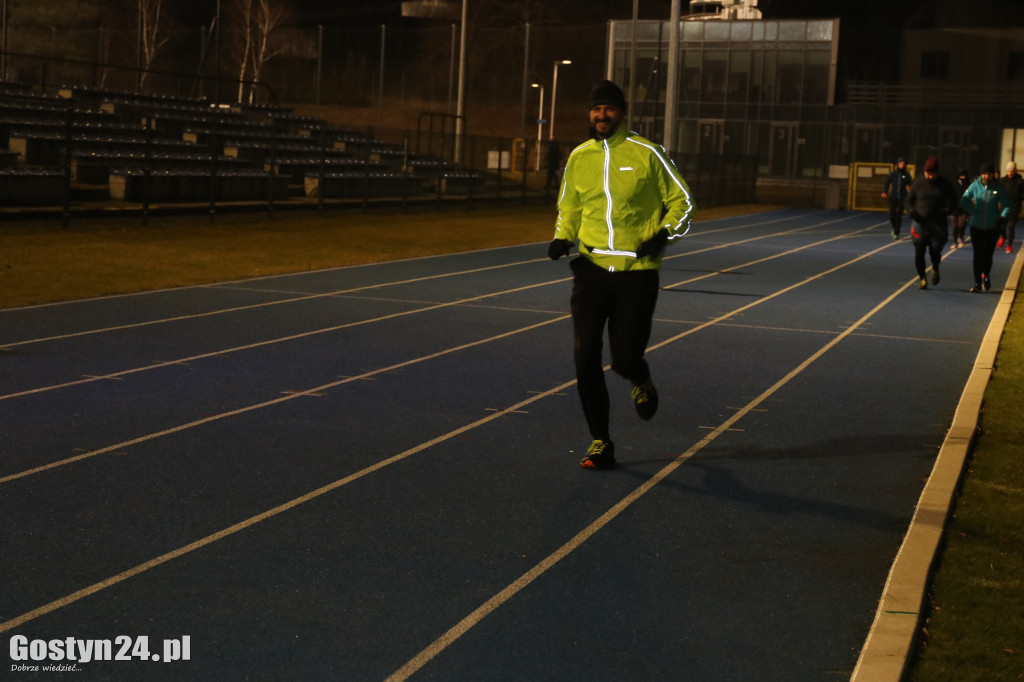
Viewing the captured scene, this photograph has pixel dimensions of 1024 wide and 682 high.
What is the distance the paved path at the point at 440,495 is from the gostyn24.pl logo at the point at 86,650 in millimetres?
18

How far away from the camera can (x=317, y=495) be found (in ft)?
22.8

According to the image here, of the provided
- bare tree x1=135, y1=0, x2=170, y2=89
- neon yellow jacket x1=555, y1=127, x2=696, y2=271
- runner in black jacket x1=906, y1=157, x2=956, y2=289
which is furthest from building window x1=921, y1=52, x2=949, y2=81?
neon yellow jacket x1=555, y1=127, x2=696, y2=271

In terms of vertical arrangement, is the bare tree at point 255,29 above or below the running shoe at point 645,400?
above

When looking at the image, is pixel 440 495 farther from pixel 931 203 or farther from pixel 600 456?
pixel 931 203

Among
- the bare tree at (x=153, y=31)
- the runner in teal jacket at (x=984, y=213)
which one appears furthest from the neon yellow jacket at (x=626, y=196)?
the bare tree at (x=153, y=31)

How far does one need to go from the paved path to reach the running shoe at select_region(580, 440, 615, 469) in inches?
8.0

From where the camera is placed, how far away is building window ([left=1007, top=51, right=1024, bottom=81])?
68250 mm

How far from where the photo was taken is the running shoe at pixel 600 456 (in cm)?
770

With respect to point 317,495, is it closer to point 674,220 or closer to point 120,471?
point 120,471

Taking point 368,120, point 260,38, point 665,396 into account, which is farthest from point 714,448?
point 368,120

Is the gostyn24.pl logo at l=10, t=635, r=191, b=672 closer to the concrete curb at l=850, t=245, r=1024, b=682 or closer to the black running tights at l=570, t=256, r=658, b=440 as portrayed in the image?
the concrete curb at l=850, t=245, r=1024, b=682

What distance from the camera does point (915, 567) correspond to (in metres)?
5.73

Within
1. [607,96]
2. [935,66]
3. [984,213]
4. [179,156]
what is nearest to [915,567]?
[607,96]

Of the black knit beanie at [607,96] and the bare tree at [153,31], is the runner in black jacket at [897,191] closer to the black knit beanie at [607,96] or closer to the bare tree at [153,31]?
the black knit beanie at [607,96]
